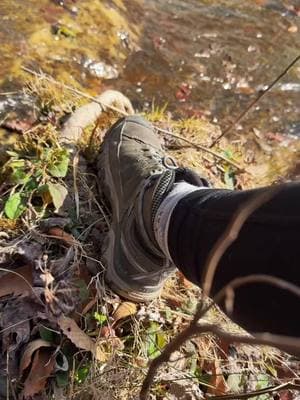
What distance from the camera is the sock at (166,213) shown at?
5.83 feet

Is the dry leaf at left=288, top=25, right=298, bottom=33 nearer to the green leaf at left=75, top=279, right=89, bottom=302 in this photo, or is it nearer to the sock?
the sock

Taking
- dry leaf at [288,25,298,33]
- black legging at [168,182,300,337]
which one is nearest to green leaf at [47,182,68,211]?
black legging at [168,182,300,337]

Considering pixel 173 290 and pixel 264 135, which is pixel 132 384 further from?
pixel 264 135

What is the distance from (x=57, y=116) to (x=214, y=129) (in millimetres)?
942

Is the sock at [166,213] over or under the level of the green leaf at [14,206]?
over

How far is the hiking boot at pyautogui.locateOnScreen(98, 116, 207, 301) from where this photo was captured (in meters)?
1.98

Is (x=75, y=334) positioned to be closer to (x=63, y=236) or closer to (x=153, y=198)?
(x=63, y=236)

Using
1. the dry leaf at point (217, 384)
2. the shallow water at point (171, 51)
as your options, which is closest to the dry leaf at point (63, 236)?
the dry leaf at point (217, 384)

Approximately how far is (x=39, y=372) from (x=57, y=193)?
28.5 inches

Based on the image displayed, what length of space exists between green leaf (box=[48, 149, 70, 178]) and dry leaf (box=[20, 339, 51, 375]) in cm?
74

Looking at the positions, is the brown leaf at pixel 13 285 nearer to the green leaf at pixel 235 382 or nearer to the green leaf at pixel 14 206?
the green leaf at pixel 14 206

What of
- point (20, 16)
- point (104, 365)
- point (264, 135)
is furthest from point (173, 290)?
point (20, 16)

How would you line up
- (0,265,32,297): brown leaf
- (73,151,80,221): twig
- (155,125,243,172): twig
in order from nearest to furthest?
1. (0,265,32,297): brown leaf
2. (73,151,80,221): twig
3. (155,125,243,172): twig

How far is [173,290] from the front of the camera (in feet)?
7.73
